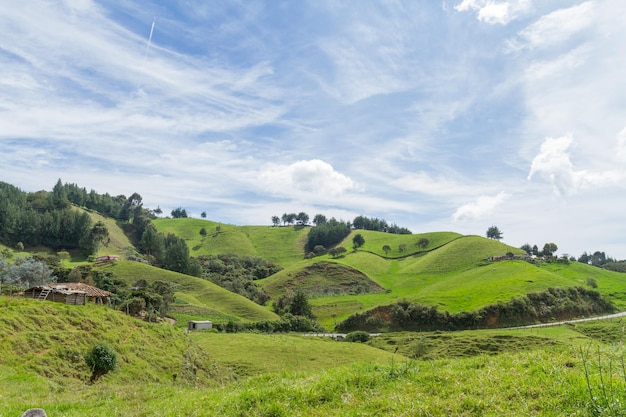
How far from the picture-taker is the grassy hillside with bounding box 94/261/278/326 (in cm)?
8825

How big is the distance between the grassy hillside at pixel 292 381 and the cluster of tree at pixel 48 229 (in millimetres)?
144649

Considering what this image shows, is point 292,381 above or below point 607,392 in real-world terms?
below

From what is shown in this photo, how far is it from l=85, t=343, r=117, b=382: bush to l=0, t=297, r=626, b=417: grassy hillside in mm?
482

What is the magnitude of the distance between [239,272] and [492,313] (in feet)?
325

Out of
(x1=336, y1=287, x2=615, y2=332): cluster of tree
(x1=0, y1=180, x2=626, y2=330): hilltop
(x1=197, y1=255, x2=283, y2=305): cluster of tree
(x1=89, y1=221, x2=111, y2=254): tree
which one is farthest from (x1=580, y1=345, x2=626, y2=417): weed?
(x1=89, y1=221, x2=111, y2=254): tree

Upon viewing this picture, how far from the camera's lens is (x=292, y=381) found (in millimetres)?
10883

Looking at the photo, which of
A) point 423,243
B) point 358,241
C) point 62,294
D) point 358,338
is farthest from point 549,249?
point 62,294

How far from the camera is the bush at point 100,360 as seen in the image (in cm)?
2325

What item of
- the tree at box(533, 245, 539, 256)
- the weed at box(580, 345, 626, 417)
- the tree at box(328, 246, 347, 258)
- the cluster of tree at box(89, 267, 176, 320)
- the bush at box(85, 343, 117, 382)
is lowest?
the cluster of tree at box(89, 267, 176, 320)

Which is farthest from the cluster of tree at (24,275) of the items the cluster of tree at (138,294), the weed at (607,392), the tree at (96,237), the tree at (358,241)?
the tree at (358,241)

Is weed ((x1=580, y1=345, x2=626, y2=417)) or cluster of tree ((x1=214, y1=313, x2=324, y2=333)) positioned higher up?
weed ((x1=580, y1=345, x2=626, y2=417))

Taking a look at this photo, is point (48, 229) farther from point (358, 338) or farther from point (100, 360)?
point (100, 360)

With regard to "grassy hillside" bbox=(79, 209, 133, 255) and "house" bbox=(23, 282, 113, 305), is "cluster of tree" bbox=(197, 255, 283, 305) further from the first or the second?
"house" bbox=(23, 282, 113, 305)

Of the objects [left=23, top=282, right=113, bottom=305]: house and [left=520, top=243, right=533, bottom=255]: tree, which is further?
[left=520, top=243, right=533, bottom=255]: tree
